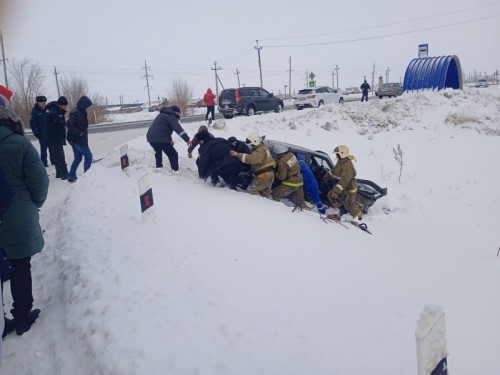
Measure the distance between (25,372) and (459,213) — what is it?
993cm

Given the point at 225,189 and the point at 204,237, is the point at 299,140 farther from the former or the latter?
the point at 204,237

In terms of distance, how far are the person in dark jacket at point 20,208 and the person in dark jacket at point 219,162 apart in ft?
12.8

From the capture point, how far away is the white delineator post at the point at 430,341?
2.17m

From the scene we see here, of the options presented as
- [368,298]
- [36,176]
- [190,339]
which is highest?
[36,176]

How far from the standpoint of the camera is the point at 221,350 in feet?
9.32

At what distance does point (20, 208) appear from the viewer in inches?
137

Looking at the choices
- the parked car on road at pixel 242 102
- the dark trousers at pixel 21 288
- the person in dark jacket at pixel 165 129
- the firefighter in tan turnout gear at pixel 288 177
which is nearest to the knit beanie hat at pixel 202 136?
the person in dark jacket at pixel 165 129

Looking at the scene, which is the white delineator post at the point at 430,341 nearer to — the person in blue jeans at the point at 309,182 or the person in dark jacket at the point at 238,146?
the person in blue jeans at the point at 309,182

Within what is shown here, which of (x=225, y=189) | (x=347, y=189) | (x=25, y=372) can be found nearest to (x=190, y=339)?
(x=25, y=372)

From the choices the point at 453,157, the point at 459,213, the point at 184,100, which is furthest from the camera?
the point at 184,100

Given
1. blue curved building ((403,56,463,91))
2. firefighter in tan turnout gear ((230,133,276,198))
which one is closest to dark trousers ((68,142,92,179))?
firefighter in tan turnout gear ((230,133,276,198))

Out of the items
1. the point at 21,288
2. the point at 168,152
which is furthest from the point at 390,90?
the point at 21,288

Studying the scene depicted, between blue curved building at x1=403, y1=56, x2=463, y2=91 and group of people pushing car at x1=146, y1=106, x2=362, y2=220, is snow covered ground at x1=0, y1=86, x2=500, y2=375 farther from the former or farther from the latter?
blue curved building at x1=403, y1=56, x2=463, y2=91

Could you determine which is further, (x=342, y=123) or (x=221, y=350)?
(x=342, y=123)
